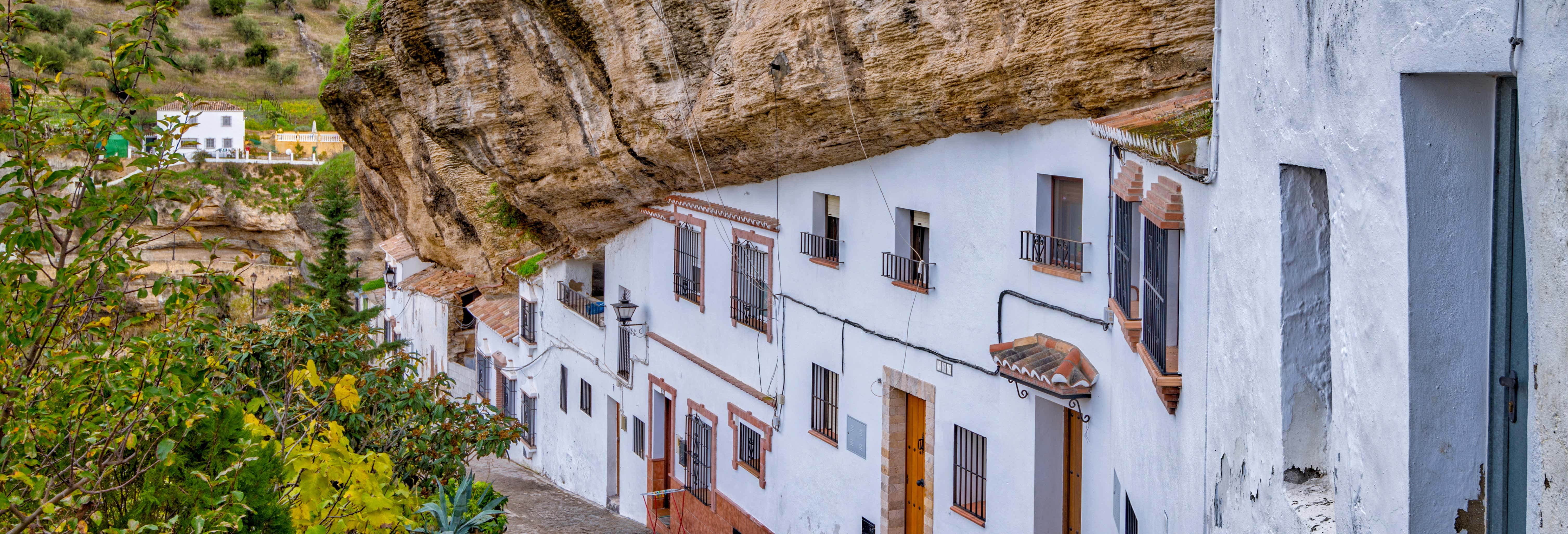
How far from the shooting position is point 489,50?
15.2 m

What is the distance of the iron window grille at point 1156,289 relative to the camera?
6539 millimetres

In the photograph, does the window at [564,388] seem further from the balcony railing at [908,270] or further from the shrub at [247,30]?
the shrub at [247,30]

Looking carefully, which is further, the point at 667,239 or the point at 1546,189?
the point at 667,239

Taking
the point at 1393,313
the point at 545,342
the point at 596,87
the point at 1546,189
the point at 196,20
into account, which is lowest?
the point at 545,342

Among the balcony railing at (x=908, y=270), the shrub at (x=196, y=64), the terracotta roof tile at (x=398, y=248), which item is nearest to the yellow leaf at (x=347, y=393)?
the balcony railing at (x=908, y=270)

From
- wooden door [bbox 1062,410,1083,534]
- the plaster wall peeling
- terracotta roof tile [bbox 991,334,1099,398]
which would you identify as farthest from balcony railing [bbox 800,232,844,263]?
the plaster wall peeling

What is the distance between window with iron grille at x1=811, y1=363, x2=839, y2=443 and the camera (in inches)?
501

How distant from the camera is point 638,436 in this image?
18000 mm

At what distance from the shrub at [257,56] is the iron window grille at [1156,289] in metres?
60.7

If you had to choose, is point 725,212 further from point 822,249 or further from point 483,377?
point 483,377

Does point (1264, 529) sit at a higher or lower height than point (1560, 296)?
lower

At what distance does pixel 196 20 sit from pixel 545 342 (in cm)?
5053

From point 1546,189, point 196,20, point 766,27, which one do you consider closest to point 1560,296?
point 1546,189

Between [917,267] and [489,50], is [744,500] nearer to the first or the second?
[917,267]
